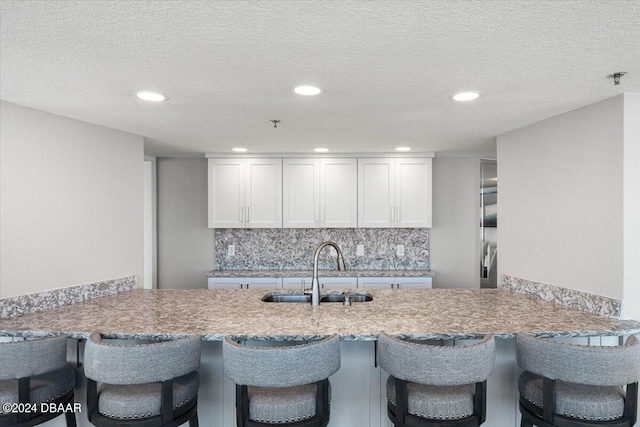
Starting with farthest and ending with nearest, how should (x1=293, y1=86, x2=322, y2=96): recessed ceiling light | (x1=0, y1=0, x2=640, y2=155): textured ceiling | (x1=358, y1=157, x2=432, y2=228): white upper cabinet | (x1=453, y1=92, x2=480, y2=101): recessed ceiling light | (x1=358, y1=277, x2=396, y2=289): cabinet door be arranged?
(x1=358, y1=157, x2=432, y2=228): white upper cabinet < (x1=358, y1=277, x2=396, y2=289): cabinet door < (x1=453, y1=92, x2=480, y2=101): recessed ceiling light < (x1=293, y1=86, x2=322, y2=96): recessed ceiling light < (x1=0, y1=0, x2=640, y2=155): textured ceiling

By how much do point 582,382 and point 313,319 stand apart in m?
1.29

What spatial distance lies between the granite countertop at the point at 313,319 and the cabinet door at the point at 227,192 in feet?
5.67

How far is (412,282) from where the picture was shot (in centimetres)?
449

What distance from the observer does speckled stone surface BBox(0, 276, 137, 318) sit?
7.75ft

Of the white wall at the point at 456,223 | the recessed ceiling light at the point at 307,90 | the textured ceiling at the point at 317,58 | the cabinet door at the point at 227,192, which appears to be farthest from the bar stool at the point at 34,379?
the white wall at the point at 456,223

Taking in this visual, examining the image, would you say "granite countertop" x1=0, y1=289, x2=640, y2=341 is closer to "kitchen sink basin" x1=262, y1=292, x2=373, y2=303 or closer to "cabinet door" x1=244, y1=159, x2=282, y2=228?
"kitchen sink basin" x1=262, y1=292, x2=373, y2=303

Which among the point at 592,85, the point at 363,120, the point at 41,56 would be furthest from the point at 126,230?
the point at 592,85

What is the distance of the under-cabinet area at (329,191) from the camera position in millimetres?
4562

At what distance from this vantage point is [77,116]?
276 centimetres

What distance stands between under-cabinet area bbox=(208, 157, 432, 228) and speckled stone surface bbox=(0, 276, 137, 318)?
161cm

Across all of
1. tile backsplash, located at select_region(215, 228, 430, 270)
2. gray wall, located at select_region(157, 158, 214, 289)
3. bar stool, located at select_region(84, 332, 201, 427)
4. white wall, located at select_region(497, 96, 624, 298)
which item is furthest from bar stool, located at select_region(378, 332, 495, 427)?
gray wall, located at select_region(157, 158, 214, 289)

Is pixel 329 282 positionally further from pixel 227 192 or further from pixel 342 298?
pixel 227 192

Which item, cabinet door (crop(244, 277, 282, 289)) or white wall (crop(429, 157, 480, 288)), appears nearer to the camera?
cabinet door (crop(244, 277, 282, 289))

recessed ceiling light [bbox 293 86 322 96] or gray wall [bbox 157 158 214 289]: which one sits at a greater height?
recessed ceiling light [bbox 293 86 322 96]
